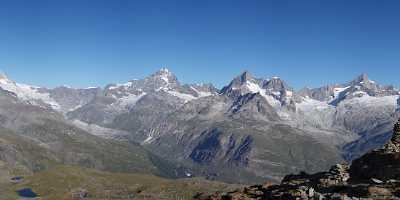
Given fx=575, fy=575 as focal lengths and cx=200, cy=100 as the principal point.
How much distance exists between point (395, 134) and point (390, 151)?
27.7ft

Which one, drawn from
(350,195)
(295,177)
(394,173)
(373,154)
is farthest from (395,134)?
(295,177)

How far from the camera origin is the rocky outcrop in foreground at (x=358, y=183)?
122000 millimetres

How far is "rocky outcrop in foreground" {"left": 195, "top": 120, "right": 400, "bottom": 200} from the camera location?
122m

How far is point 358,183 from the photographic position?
13562cm

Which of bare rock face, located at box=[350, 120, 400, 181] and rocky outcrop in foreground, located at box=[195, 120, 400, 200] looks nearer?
rocky outcrop in foreground, located at box=[195, 120, 400, 200]

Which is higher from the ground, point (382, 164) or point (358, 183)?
point (382, 164)

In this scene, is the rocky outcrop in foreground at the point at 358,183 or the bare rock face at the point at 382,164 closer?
the rocky outcrop in foreground at the point at 358,183

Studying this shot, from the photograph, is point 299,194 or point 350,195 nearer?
point 350,195

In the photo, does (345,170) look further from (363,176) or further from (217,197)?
(217,197)

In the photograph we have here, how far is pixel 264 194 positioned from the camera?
162 m

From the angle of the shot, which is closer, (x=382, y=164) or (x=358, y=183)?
(x=358, y=183)

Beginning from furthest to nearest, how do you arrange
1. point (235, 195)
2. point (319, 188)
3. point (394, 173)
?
point (235, 195), point (319, 188), point (394, 173)

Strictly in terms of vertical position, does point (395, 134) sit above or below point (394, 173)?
above

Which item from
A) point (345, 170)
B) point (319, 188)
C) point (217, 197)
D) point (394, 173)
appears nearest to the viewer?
point (394, 173)
